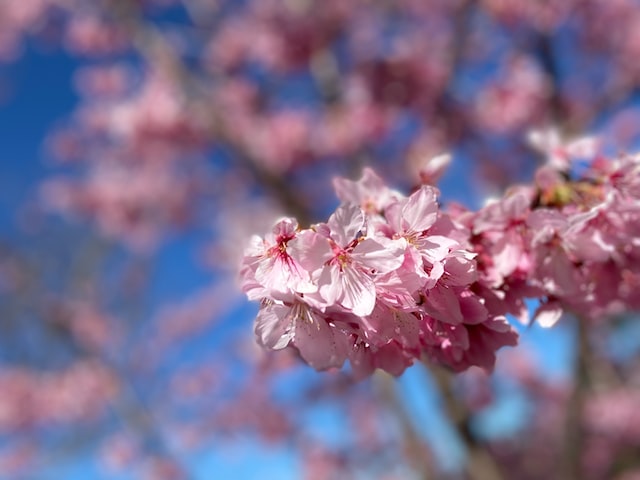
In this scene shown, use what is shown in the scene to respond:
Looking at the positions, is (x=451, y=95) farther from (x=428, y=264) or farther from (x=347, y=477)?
(x=347, y=477)

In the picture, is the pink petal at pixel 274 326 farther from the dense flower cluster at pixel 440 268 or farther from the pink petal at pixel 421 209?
the pink petal at pixel 421 209

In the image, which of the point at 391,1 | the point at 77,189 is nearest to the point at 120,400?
the point at 77,189

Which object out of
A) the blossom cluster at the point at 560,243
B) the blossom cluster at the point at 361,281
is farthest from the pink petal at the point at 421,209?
the blossom cluster at the point at 560,243

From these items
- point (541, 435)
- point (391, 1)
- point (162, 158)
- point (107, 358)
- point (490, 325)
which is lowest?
point (490, 325)

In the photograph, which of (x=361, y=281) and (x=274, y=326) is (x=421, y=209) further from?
(x=274, y=326)

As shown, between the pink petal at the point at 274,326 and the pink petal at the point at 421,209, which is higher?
the pink petal at the point at 421,209

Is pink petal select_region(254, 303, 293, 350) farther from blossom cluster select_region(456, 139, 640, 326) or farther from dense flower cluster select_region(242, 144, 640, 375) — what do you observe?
blossom cluster select_region(456, 139, 640, 326)

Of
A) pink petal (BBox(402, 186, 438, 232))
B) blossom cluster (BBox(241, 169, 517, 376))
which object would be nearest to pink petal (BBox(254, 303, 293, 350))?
blossom cluster (BBox(241, 169, 517, 376))

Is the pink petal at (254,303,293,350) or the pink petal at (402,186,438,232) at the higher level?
the pink petal at (402,186,438,232)
